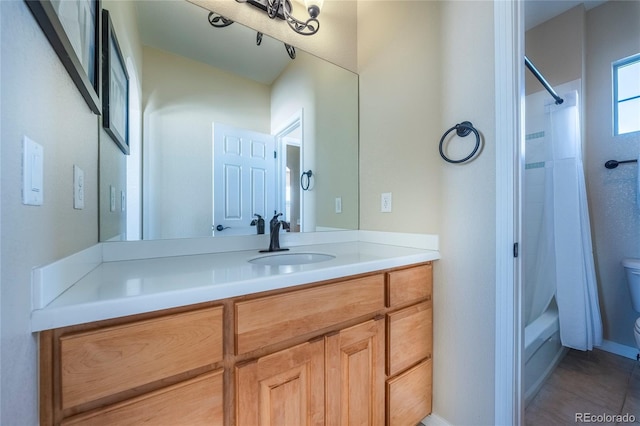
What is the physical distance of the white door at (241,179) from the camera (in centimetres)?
130

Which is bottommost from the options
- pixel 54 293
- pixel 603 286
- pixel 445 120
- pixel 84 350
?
pixel 603 286

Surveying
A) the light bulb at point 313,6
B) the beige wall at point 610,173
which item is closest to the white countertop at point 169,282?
the light bulb at point 313,6

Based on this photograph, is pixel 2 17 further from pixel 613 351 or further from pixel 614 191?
pixel 613 351

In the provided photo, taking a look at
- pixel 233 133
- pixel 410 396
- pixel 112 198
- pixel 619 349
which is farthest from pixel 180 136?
pixel 619 349

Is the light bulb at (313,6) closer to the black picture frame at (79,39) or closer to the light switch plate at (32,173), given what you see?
the black picture frame at (79,39)

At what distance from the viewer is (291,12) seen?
1.51 m

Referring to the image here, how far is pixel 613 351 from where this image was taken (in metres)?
1.95

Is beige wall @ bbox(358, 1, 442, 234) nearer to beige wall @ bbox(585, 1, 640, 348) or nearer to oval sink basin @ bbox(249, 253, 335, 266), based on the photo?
oval sink basin @ bbox(249, 253, 335, 266)

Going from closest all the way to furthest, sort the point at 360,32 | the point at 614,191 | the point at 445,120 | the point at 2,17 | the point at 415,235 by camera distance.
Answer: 1. the point at 2,17
2. the point at 445,120
3. the point at 415,235
4. the point at 360,32
5. the point at 614,191

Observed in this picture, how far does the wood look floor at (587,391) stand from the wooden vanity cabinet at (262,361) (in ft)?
2.49

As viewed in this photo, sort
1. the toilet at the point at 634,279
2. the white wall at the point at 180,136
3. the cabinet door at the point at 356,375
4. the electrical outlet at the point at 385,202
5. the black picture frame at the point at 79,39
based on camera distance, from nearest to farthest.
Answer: the black picture frame at the point at 79,39
the cabinet door at the point at 356,375
the white wall at the point at 180,136
the electrical outlet at the point at 385,202
the toilet at the point at 634,279

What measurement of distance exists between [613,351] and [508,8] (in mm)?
2562

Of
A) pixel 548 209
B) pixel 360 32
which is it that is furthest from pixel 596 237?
pixel 360 32

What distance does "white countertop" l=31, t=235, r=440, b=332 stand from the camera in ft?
1.73
